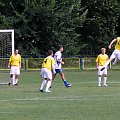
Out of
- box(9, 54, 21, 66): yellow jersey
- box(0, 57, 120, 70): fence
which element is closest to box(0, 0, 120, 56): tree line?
box(0, 57, 120, 70): fence

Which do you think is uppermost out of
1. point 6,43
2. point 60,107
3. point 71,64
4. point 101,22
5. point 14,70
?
point 101,22

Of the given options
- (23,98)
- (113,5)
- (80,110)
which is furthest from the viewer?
(113,5)

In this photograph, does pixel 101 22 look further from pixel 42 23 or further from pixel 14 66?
pixel 14 66

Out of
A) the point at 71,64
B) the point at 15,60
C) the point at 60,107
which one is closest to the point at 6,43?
the point at 15,60

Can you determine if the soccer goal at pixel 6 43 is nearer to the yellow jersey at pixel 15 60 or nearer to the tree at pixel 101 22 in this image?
the yellow jersey at pixel 15 60

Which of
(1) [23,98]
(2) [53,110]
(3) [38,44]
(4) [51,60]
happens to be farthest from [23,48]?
(2) [53,110]

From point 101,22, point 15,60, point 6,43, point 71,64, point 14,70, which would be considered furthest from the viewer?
point 101,22

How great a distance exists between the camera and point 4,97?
1920 cm

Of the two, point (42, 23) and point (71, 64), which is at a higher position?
point (42, 23)

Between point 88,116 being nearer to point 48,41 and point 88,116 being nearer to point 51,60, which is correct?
point 51,60

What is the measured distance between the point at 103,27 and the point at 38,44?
33.1ft

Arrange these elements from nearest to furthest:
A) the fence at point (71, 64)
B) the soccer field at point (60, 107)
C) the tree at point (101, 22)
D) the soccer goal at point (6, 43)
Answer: the soccer field at point (60, 107) < the soccer goal at point (6, 43) < the fence at point (71, 64) < the tree at point (101, 22)

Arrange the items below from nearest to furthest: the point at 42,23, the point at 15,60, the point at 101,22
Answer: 1. the point at 15,60
2. the point at 42,23
3. the point at 101,22

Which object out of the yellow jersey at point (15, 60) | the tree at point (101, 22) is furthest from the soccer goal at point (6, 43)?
the tree at point (101, 22)
